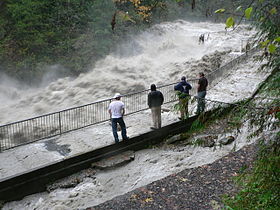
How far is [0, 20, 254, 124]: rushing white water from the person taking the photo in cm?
1675

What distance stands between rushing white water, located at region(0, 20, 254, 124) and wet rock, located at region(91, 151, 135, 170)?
7.19 m

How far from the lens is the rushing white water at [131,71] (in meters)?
16.8

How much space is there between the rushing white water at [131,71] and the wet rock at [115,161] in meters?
7.19

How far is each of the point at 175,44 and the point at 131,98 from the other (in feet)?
45.3

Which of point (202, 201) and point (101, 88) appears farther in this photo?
point (101, 88)

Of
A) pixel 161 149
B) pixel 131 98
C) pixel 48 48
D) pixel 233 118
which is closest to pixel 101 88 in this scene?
pixel 131 98

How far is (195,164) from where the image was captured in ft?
A: 29.9

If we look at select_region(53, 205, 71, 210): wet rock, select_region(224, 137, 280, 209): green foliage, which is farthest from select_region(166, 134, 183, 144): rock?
select_region(224, 137, 280, 209): green foliage

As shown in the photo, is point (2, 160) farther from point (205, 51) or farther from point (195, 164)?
point (205, 51)

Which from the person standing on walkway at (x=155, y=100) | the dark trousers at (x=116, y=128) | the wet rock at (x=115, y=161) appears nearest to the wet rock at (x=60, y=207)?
the wet rock at (x=115, y=161)

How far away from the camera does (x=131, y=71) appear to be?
20.9m

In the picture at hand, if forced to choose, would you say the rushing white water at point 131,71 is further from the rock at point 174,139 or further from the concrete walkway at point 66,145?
the rock at point 174,139

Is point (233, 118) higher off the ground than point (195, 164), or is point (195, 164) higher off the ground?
point (233, 118)

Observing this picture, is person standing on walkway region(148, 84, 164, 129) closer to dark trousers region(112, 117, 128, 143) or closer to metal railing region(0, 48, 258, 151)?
metal railing region(0, 48, 258, 151)
